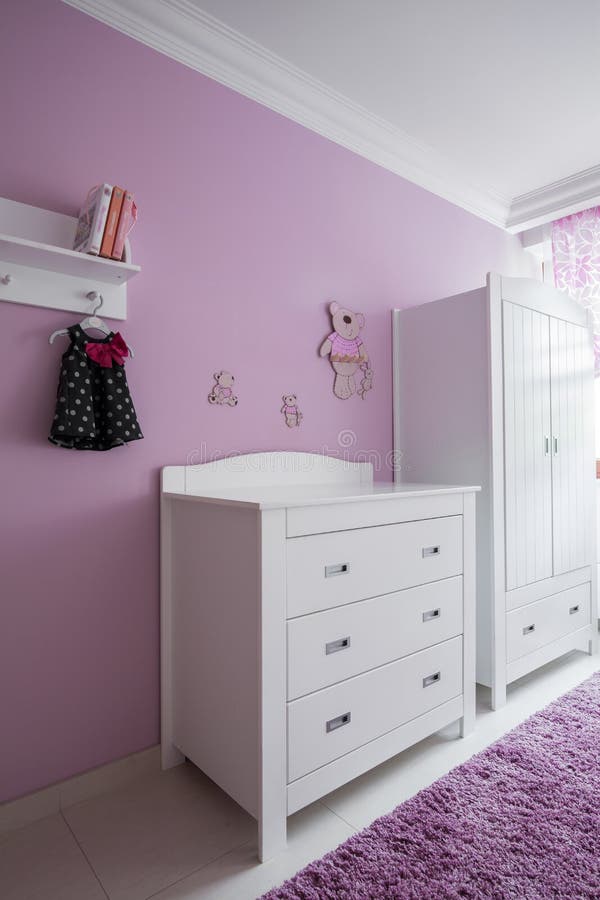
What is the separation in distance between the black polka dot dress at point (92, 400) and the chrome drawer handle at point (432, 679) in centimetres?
125

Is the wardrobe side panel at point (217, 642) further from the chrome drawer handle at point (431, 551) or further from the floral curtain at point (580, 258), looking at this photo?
the floral curtain at point (580, 258)

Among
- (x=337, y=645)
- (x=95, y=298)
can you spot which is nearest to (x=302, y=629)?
(x=337, y=645)

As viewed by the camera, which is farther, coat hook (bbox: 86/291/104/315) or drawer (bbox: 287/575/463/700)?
coat hook (bbox: 86/291/104/315)

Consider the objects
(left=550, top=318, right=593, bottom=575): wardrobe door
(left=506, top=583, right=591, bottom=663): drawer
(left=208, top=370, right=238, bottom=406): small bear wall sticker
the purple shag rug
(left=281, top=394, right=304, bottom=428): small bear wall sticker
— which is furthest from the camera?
(left=550, top=318, right=593, bottom=575): wardrobe door

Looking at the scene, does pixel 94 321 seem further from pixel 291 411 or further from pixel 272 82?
pixel 272 82

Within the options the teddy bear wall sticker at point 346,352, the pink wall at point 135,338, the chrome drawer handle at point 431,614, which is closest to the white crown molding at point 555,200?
the pink wall at point 135,338

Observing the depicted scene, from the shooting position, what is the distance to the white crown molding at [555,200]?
113 inches

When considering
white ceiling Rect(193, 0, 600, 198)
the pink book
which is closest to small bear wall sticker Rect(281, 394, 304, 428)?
the pink book

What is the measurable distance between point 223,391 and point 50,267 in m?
0.68

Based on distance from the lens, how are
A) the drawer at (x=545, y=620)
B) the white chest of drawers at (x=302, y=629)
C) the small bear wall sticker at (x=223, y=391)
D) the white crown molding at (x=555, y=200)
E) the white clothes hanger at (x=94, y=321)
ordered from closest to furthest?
the white chest of drawers at (x=302, y=629)
the white clothes hanger at (x=94, y=321)
the small bear wall sticker at (x=223, y=391)
the drawer at (x=545, y=620)
the white crown molding at (x=555, y=200)

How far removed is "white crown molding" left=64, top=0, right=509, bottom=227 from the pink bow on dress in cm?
106

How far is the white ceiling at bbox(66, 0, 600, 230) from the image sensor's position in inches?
70.6

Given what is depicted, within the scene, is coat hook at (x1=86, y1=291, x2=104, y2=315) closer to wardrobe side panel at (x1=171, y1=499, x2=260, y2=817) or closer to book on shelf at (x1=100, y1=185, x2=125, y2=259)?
book on shelf at (x1=100, y1=185, x2=125, y2=259)

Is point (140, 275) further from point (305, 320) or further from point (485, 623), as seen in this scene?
point (485, 623)
